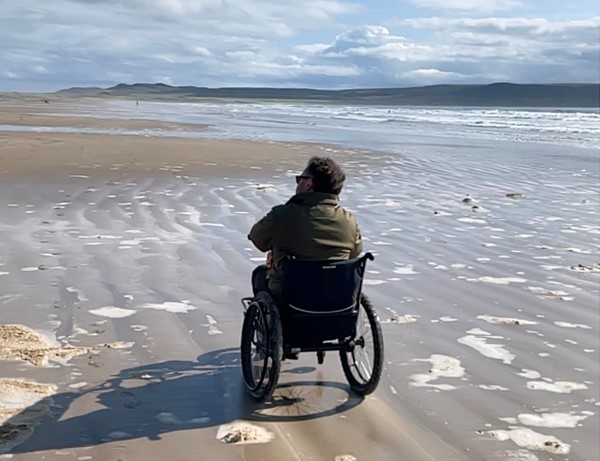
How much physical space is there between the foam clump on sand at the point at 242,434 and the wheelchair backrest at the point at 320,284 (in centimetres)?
67

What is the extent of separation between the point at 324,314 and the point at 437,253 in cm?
451

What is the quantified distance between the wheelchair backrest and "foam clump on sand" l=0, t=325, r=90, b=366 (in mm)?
1591

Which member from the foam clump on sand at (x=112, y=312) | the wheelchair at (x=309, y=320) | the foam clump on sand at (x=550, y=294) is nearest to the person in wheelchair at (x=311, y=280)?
the wheelchair at (x=309, y=320)

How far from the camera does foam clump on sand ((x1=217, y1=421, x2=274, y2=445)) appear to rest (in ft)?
13.1

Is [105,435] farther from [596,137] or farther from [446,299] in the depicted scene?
[596,137]

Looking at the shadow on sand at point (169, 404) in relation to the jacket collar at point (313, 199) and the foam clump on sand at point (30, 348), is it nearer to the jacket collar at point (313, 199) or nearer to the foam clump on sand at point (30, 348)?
the foam clump on sand at point (30, 348)

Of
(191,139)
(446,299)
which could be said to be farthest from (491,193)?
(191,139)

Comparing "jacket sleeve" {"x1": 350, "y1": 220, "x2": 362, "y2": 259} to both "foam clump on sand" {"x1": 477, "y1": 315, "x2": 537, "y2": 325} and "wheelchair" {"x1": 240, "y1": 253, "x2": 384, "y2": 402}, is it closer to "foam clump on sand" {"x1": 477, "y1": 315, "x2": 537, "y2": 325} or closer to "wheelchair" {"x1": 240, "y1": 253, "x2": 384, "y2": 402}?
"wheelchair" {"x1": 240, "y1": 253, "x2": 384, "y2": 402}

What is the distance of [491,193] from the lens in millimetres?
14133

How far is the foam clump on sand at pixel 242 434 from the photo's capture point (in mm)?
4004

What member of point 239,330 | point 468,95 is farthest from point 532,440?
point 468,95

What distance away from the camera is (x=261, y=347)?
4652mm

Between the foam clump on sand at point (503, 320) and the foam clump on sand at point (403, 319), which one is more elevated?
A: the foam clump on sand at point (403, 319)

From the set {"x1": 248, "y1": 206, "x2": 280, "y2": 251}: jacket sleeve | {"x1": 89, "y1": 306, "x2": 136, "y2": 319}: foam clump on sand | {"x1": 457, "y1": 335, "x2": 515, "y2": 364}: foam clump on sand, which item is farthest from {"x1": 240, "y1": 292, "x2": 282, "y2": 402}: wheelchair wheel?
{"x1": 457, "y1": 335, "x2": 515, "y2": 364}: foam clump on sand
